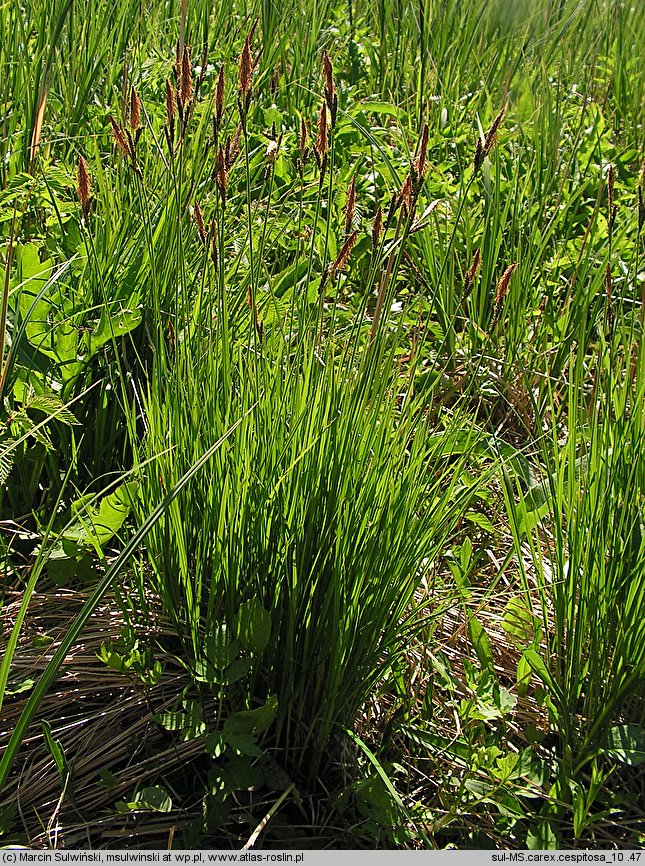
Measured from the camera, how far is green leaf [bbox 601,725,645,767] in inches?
48.0

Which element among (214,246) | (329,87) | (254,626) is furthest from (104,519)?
(329,87)

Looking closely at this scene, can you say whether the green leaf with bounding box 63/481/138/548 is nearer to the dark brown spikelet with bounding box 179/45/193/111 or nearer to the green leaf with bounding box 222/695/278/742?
the green leaf with bounding box 222/695/278/742

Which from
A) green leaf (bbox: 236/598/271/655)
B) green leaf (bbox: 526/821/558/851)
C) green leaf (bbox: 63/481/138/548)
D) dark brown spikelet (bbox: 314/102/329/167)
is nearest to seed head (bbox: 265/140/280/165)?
dark brown spikelet (bbox: 314/102/329/167)

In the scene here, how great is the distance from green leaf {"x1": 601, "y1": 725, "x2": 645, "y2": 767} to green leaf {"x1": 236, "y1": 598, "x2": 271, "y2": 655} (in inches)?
20.4

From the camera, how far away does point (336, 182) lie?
2328mm

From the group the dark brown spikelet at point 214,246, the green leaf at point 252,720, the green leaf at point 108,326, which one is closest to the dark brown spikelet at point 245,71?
the dark brown spikelet at point 214,246

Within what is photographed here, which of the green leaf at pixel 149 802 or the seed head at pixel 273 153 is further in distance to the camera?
the seed head at pixel 273 153

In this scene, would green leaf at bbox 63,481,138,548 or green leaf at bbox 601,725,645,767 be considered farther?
green leaf at bbox 63,481,138,548

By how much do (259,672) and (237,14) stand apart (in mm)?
2870

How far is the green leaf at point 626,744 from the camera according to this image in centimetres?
122

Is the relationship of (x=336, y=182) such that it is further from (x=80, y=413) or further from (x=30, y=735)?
(x=30, y=735)

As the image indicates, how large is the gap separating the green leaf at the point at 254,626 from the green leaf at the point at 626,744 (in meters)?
0.52

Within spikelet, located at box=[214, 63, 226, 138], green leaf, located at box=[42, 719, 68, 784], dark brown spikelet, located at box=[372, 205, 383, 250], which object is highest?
spikelet, located at box=[214, 63, 226, 138]

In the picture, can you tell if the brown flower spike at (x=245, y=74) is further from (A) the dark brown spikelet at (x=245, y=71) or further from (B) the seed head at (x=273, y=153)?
(B) the seed head at (x=273, y=153)
